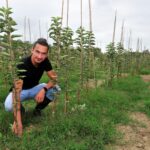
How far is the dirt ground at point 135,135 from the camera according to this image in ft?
20.8

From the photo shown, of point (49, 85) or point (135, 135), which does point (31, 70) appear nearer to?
point (49, 85)

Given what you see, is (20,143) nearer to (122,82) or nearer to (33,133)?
(33,133)

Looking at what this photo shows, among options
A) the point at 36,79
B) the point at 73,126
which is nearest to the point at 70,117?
the point at 73,126

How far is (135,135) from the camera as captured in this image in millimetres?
6926

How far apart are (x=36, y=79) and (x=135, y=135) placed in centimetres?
208

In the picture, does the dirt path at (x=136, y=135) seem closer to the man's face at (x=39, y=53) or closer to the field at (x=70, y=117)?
the field at (x=70, y=117)

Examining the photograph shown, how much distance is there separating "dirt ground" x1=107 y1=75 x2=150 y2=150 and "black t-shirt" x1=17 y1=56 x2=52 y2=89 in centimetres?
176

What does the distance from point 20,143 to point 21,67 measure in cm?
142

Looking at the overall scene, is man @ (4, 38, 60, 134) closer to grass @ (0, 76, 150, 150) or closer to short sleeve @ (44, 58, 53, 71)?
short sleeve @ (44, 58, 53, 71)

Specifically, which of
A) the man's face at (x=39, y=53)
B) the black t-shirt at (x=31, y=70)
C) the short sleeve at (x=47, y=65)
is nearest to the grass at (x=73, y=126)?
the black t-shirt at (x=31, y=70)

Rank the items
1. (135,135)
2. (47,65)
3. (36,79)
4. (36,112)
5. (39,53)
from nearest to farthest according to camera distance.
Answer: (39,53) → (135,135) → (47,65) → (36,79) → (36,112)

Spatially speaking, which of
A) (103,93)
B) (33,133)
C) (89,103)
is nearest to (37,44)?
(33,133)

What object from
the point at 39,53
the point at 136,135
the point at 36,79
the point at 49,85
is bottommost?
the point at 136,135

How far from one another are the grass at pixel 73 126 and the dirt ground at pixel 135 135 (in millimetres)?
151
